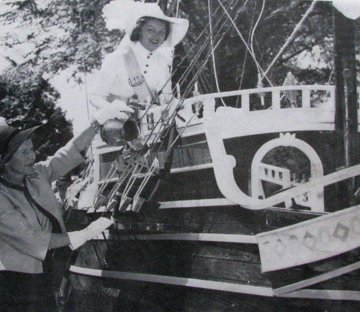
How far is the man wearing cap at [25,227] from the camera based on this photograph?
58.9 inches

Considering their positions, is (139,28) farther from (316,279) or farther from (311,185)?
(316,279)

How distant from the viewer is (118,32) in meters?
2.82

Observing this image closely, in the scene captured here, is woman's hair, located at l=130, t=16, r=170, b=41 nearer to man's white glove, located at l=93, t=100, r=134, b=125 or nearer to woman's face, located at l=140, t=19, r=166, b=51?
woman's face, located at l=140, t=19, r=166, b=51

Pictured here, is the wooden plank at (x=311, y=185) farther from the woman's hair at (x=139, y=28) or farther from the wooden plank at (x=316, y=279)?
the woman's hair at (x=139, y=28)

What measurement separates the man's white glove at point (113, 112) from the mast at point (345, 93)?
0.91 meters

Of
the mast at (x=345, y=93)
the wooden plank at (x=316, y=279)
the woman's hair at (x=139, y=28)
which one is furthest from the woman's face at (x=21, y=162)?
the mast at (x=345, y=93)

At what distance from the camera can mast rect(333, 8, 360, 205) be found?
5.31ft

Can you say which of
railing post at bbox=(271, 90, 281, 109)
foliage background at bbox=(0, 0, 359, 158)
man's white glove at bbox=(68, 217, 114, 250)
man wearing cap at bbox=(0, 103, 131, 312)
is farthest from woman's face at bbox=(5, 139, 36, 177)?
railing post at bbox=(271, 90, 281, 109)

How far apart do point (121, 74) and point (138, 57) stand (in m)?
0.12

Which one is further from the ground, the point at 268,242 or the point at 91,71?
the point at 91,71

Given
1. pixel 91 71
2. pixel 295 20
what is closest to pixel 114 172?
pixel 91 71

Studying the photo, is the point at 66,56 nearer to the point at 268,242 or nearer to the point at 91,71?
the point at 91,71

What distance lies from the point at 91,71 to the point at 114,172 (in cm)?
72

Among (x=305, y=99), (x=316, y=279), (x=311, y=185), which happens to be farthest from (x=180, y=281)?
(x=305, y=99)
